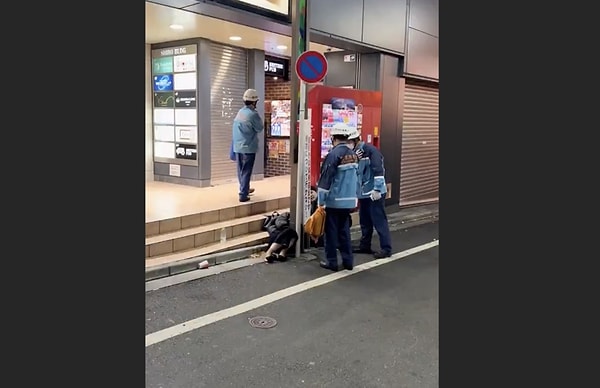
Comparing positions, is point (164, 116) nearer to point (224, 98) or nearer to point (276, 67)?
point (224, 98)

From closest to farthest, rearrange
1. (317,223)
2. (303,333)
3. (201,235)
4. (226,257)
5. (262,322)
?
(303,333)
(262,322)
(317,223)
(226,257)
(201,235)

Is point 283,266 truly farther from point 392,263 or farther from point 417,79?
point 417,79

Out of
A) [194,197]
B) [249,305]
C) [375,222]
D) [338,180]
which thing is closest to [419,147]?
[375,222]

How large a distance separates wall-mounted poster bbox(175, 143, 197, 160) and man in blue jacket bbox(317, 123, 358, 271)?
14.6 ft

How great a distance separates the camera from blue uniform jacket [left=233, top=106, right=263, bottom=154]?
838 cm

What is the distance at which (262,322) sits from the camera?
15.7 ft

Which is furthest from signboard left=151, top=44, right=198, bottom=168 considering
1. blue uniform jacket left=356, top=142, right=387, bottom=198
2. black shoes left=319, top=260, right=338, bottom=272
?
black shoes left=319, top=260, right=338, bottom=272

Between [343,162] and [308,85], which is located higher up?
[308,85]

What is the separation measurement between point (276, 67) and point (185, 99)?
3.01 meters

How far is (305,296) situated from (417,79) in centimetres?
685

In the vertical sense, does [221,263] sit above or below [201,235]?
below

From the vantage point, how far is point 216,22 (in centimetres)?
830

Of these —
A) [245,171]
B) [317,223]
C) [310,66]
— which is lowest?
[317,223]

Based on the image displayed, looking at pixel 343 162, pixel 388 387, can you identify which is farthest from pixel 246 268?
pixel 388 387
